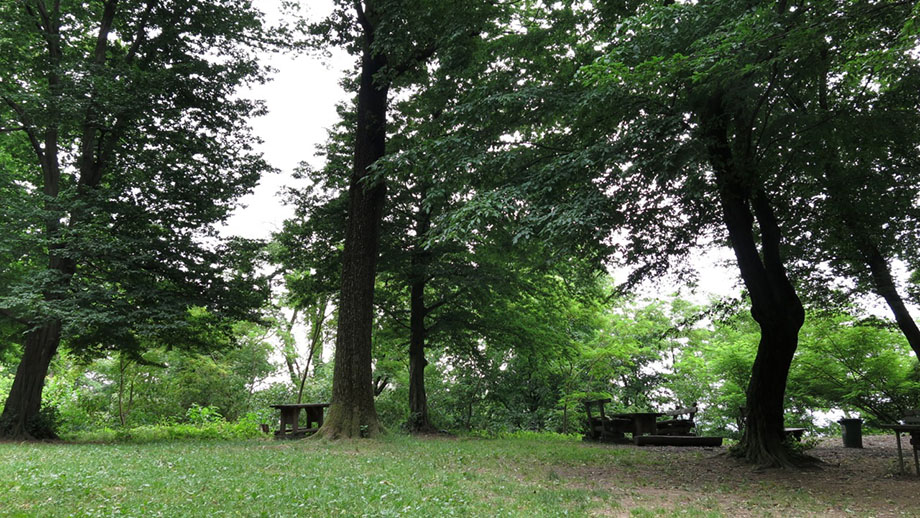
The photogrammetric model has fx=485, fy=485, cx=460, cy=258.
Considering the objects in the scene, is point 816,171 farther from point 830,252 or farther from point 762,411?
point 762,411

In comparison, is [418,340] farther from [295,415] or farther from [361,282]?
[361,282]

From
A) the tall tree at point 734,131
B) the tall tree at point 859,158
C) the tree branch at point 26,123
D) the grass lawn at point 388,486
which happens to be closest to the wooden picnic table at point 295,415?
the grass lawn at point 388,486

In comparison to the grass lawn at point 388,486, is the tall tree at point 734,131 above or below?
above

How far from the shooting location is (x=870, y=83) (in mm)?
8984

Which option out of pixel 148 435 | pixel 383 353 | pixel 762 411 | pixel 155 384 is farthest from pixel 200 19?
A: pixel 762 411

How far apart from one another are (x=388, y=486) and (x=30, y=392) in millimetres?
10265

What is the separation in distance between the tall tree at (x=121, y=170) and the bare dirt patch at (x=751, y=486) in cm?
903

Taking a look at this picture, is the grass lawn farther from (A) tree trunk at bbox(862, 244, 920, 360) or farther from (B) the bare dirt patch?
(A) tree trunk at bbox(862, 244, 920, 360)

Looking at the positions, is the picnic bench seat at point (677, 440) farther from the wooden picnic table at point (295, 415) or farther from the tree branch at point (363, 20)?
the tree branch at point (363, 20)

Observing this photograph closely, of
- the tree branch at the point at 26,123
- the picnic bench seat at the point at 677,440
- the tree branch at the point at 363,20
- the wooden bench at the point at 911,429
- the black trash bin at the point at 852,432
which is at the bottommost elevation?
the picnic bench seat at the point at 677,440

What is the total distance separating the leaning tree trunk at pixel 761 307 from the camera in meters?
8.42

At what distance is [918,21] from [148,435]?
51.3ft

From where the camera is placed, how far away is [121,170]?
490 inches

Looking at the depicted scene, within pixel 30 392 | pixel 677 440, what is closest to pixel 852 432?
pixel 677 440
